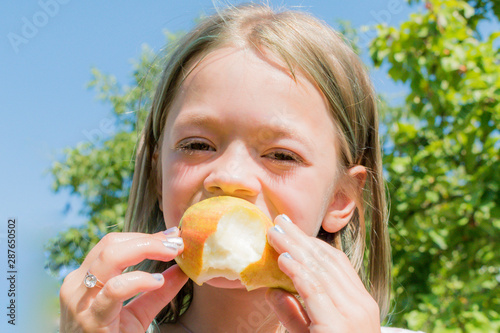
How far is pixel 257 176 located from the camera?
1.44 m

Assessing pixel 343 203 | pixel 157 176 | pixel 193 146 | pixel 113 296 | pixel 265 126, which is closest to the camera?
pixel 113 296

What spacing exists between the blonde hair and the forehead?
53 millimetres

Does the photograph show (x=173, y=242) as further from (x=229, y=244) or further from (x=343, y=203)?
(x=343, y=203)

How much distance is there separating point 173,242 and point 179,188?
8.8 inches

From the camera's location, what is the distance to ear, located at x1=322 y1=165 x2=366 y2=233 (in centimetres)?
180

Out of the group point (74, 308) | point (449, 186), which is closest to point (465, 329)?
point (449, 186)

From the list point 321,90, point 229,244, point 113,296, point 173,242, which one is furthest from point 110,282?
point 321,90

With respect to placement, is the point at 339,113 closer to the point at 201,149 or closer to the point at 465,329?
the point at 201,149

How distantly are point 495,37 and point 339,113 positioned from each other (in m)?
2.26

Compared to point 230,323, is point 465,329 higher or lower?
lower

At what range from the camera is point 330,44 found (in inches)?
74.2

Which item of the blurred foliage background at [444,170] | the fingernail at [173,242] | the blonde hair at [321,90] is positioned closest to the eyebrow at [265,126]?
the blonde hair at [321,90]

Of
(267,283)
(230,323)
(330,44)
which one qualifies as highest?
(330,44)

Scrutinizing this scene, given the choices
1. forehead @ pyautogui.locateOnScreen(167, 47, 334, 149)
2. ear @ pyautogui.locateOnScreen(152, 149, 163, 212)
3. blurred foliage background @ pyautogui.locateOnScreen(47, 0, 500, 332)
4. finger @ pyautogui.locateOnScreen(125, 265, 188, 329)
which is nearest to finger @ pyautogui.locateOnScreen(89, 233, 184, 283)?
finger @ pyautogui.locateOnScreen(125, 265, 188, 329)
